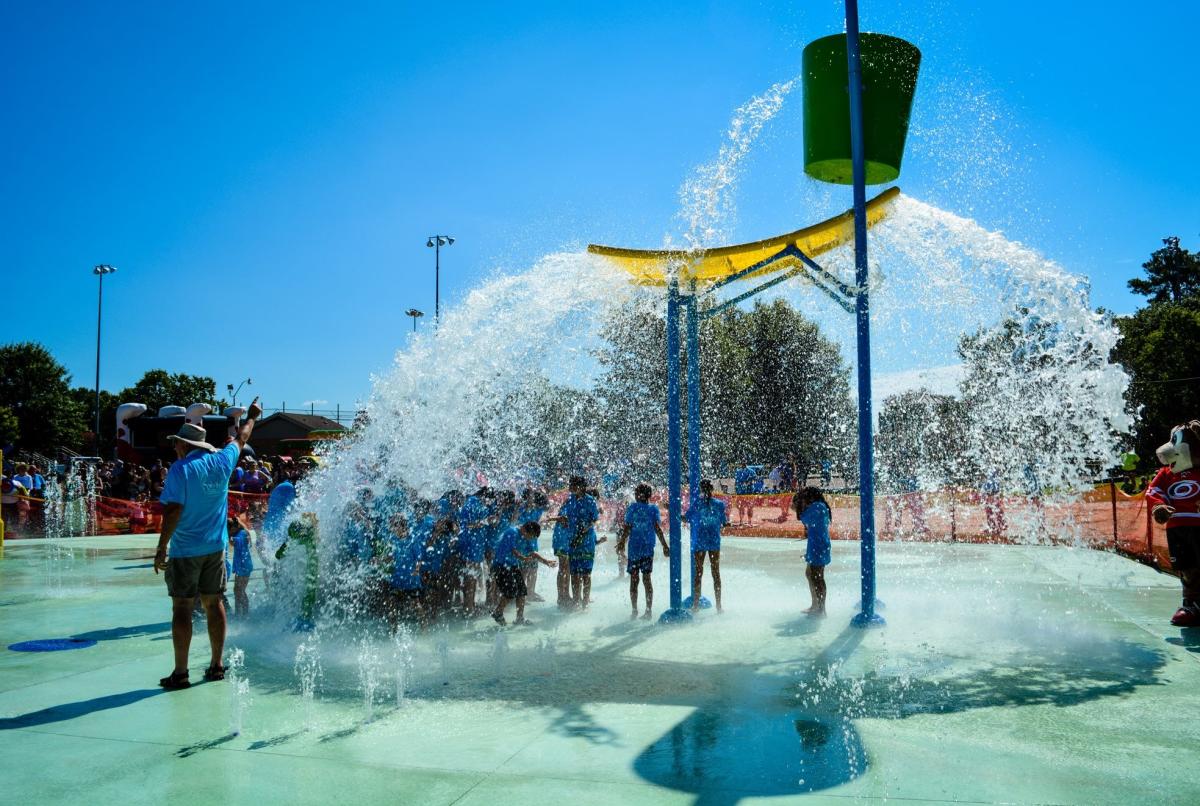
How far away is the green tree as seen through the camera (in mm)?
55438

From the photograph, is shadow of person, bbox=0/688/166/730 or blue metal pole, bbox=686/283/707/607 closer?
shadow of person, bbox=0/688/166/730

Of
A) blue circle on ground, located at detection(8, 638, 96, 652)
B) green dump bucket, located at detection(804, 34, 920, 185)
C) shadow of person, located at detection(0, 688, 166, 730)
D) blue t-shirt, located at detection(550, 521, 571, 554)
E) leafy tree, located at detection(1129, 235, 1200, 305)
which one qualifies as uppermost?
leafy tree, located at detection(1129, 235, 1200, 305)

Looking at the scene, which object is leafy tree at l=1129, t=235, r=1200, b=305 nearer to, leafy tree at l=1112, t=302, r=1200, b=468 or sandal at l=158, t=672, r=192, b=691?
leafy tree at l=1112, t=302, r=1200, b=468

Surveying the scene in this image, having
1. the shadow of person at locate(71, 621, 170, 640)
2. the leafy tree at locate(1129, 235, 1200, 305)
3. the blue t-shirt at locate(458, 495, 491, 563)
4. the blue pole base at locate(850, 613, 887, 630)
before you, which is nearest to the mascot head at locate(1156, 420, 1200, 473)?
the blue pole base at locate(850, 613, 887, 630)

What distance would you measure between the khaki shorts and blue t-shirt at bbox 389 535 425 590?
192 centimetres

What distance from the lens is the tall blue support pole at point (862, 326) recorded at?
7305 mm

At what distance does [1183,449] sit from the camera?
25.6ft

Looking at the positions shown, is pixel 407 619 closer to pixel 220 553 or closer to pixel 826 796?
pixel 220 553

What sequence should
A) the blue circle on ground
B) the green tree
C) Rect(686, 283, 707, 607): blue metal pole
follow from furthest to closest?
the green tree < Rect(686, 283, 707, 607): blue metal pole < the blue circle on ground

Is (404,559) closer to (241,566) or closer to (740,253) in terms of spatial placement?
(241,566)

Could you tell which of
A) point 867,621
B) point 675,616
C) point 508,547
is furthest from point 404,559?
point 867,621

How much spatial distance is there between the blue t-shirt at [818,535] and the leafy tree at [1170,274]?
62.3 m

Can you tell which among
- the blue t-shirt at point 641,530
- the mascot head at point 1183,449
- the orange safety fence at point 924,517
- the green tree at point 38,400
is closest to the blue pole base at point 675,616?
the blue t-shirt at point 641,530

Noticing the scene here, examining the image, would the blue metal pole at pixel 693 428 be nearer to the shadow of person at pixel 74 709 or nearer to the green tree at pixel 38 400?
the shadow of person at pixel 74 709
